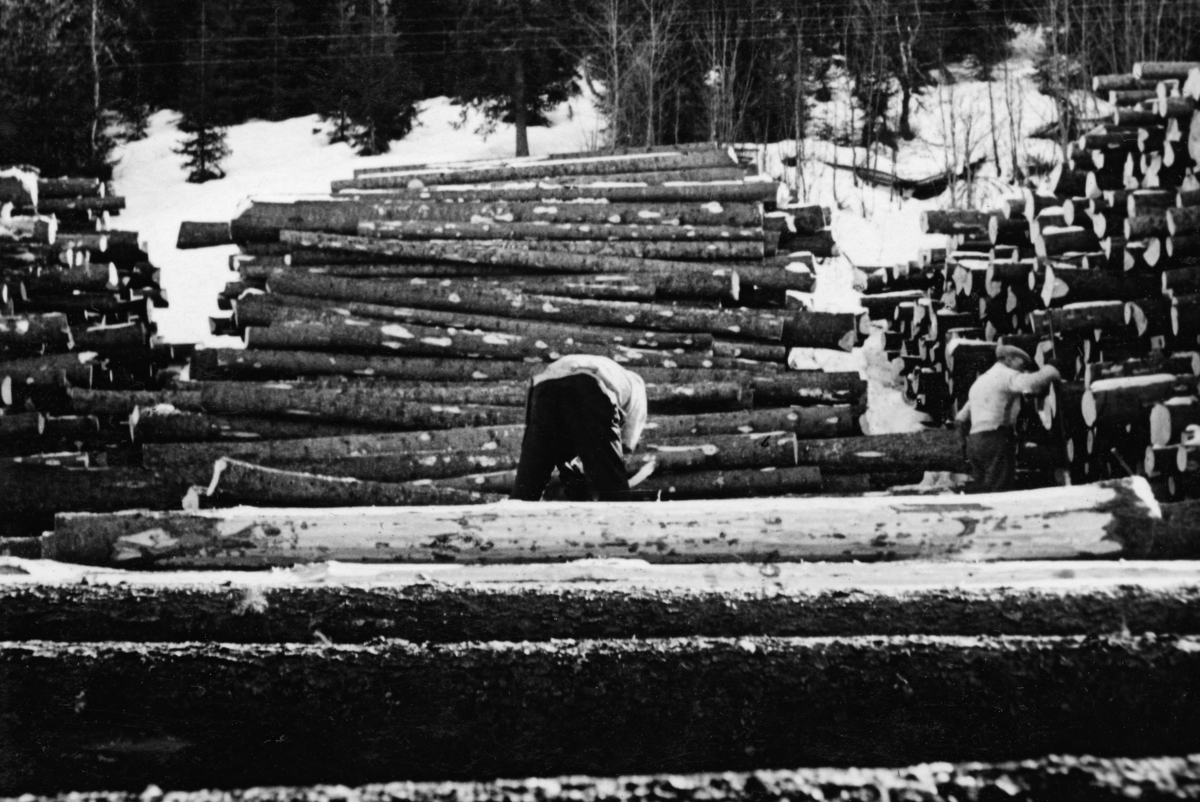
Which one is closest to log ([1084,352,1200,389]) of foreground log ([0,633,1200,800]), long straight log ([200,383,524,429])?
long straight log ([200,383,524,429])

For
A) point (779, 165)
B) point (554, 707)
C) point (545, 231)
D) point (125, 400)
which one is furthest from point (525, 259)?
Result: point (779, 165)

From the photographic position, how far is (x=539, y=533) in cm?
346

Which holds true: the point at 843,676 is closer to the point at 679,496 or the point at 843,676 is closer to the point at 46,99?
the point at 679,496

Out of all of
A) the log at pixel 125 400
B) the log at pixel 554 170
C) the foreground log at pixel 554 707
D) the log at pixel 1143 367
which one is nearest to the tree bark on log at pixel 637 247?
the log at pixel 554 170

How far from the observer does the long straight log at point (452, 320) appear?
804cm

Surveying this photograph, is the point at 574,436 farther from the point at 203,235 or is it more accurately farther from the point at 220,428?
the point at 203,235

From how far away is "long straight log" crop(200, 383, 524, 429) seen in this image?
752 cm

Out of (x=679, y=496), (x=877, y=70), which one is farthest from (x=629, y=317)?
(x=877, y=70)

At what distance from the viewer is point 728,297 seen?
837 cm

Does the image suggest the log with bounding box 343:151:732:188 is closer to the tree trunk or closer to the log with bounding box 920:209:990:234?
the tree trunk

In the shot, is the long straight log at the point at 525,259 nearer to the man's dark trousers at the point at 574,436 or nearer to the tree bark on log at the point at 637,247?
the tree bark on log at the point at 637,247

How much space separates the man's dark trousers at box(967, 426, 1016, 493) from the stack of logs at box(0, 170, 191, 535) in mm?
6506

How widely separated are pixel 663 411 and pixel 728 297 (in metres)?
1.29

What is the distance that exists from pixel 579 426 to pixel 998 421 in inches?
160
